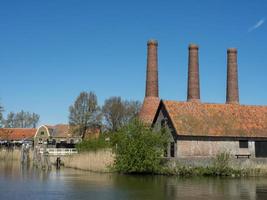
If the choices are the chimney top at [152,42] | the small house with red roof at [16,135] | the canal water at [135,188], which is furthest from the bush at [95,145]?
the small house with red roof at [16,135]

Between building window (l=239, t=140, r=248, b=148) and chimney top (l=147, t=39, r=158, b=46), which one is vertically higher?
chimney top (l=147, t=39, r=158, b=46)

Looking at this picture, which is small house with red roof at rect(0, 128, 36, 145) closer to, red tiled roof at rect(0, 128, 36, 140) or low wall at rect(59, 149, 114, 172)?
red tiled roof at rect(0, 128, 36, 140)

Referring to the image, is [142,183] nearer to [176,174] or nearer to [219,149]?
[176,174]

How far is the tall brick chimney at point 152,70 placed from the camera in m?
54.1

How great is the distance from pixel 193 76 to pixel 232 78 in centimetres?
469

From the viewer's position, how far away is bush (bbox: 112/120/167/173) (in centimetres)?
3600

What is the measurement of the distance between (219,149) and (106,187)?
593 inches

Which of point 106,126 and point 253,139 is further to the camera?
point 106,126

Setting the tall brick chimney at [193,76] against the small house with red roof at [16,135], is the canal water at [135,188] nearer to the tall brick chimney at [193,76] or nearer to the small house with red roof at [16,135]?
the tall brick chimney at [193,76]

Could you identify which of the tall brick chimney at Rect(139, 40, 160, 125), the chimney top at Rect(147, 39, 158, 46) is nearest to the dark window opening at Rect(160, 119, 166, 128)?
the tall brick chimney at Rect(139, 40, 160, 125)

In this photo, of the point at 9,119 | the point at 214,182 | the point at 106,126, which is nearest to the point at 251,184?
the point at 214,182

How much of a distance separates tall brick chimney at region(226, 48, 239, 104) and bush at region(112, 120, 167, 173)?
2054cm

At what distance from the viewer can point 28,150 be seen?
175 feet

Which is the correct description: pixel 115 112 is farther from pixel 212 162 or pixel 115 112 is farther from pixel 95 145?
pixel 212 162
